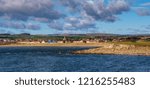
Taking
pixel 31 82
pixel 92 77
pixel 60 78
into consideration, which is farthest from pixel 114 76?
pixel 31 82

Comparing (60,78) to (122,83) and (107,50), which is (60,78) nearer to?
(122,83)

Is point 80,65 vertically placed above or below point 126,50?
below

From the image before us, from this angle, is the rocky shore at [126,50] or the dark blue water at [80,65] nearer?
the dark blue water at [80,65]

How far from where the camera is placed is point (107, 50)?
134000 millimetres

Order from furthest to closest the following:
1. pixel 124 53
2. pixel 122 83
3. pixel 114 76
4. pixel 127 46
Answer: pixel 127 46, pixel 124 53, pixel 114 76, pixel 122 83

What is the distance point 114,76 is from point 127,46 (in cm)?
10509

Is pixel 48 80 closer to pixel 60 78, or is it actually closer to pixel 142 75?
pixel 60 78

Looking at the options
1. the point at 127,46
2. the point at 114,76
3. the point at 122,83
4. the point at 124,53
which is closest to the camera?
the point at 122,83

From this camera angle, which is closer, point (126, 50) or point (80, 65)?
point (80, 65)

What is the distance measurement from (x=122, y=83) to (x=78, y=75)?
4089mm

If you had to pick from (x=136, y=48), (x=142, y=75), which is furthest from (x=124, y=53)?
(x=142, y=75)

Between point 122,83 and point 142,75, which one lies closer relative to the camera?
point 122,83

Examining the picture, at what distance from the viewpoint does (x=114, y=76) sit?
28156mm

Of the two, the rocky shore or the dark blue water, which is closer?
the dark blue water
